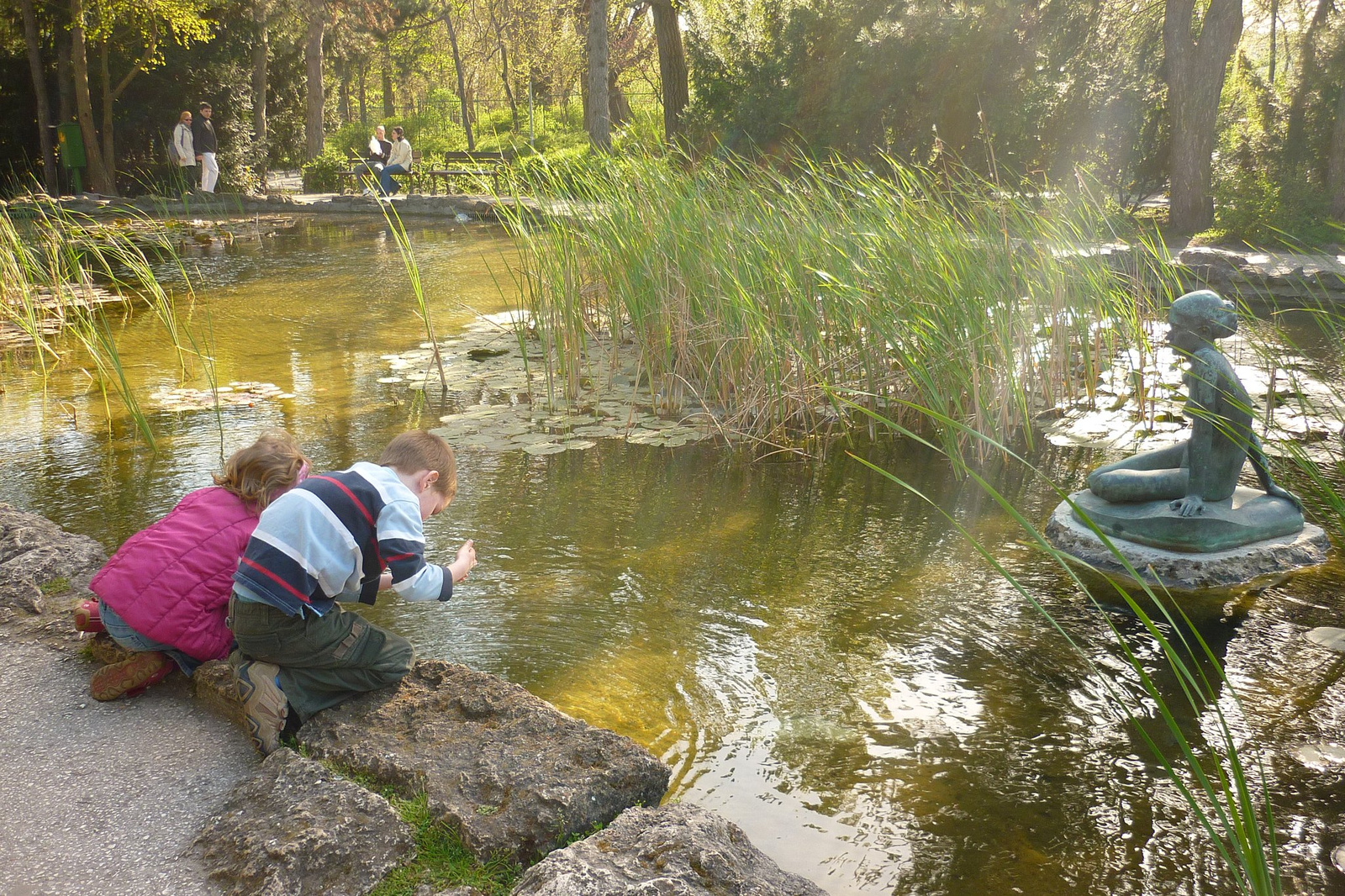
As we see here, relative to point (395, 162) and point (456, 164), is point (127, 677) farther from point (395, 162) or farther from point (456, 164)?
point (456, 164)

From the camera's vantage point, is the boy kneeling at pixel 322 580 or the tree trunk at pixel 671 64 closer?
the boy kneeling at pixel 322 580

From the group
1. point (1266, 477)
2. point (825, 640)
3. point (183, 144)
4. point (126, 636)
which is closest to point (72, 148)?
point (183, 144)

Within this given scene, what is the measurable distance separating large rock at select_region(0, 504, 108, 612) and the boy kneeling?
1.11 metres

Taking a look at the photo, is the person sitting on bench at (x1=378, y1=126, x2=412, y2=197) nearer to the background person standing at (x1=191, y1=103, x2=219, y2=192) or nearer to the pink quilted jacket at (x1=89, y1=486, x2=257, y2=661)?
the background person standing at (x1=191, y1=103, x2=219, y2=192)

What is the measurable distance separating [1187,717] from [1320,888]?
0.68m

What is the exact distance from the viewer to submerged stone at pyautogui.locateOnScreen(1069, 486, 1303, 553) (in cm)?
339

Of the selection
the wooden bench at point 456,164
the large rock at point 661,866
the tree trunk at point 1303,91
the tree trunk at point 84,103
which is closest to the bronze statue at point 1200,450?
the large rock at point 661,866

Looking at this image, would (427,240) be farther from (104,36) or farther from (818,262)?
(818,262)

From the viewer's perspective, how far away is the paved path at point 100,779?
74.2 inches

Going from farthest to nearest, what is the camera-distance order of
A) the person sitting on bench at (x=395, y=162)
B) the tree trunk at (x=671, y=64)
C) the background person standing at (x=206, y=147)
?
the person sitting on bench at (x=395, y=162) → the background person standing at (x=206, y=147) → the tree trunk at (x=671, y=64)

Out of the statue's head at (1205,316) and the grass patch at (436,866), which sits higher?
the statue's head at (1205,316)

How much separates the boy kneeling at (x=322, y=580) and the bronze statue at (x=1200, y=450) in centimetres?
239

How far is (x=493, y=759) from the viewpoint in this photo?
6.94ft

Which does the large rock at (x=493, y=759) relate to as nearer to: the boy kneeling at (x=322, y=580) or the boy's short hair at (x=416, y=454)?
the boy kneeling at (x=322, y=580)
